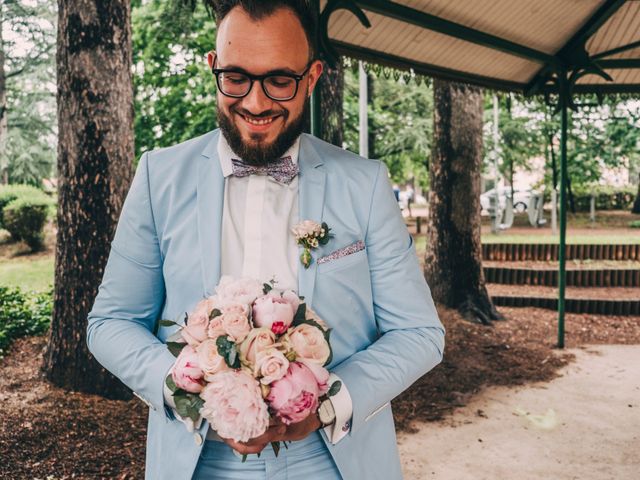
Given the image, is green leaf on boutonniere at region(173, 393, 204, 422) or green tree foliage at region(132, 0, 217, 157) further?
green tree foliage at region(132, 0, 217, 157)

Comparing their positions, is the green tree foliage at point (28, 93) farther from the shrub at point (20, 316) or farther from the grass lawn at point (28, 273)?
the shrub at point (20, 316)

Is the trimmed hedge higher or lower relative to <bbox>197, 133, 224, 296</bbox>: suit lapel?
lower

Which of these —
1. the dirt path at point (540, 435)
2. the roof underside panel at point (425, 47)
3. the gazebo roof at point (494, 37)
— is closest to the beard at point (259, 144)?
the gazebo roof at point (494, 37)

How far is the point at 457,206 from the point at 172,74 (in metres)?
7.46

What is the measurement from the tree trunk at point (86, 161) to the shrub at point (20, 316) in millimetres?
1710

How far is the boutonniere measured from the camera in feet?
6.27

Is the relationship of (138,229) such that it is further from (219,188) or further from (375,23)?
(375,23)

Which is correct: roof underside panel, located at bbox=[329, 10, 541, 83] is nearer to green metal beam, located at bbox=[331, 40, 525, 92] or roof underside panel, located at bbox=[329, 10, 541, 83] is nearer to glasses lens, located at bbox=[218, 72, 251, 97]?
green metal beam, located at bbox=[331, 40, 525, 92]

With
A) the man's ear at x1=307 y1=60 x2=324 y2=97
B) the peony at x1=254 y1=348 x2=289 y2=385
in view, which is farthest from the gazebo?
the peony at x1=254 y1=348 x2=289 y2=385

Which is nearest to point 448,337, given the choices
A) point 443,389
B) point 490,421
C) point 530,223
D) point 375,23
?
point 443,389

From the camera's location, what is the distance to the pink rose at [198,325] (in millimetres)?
1661

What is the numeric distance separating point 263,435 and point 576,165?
23.1 metres

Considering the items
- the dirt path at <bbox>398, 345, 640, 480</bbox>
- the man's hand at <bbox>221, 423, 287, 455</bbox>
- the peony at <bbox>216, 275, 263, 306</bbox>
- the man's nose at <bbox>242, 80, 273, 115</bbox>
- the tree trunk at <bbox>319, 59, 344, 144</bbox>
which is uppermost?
the tree trunk at <bbox>319, 59, 344, 144</bbox>

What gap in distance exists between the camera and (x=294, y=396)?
152 centimetres
